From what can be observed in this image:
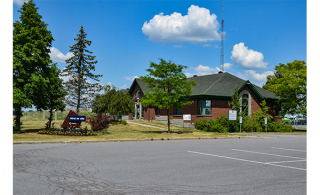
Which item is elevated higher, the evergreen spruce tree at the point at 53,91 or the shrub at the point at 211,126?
the evergreen spruce tree at the point at 53,91

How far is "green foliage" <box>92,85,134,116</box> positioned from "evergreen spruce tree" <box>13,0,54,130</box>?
13.6 meters

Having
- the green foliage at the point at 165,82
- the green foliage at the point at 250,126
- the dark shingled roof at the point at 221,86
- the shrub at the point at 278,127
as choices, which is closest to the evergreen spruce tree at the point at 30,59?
the green foliage at the point at 165,82

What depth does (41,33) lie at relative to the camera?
23234mm

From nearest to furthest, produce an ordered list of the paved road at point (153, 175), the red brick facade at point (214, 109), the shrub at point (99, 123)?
the paved road at point (153, 175) < the shrub at point (99, 123) < the red brick facade at point (214, 109)

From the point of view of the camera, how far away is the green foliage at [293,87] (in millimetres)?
34425

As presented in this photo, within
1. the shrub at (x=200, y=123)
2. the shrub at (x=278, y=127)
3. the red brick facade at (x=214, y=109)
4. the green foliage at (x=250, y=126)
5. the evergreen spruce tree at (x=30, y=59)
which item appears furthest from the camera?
the red brick facade at (x=214, y=109)

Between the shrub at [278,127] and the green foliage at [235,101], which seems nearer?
the shrub at [278,127]

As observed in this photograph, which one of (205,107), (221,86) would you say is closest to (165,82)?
(205,107)

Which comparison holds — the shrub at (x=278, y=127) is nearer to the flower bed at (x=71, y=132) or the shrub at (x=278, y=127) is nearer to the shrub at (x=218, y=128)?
the shrub at (x=218, y=128)

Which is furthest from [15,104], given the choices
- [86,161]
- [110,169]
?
[110,169]

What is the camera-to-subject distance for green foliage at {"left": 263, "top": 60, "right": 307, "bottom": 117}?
34425 mm

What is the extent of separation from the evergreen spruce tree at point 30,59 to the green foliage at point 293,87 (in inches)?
1085

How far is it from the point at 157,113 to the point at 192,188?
121 feet

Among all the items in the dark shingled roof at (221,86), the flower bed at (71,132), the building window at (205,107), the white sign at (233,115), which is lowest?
the flower bed at (71,132)
